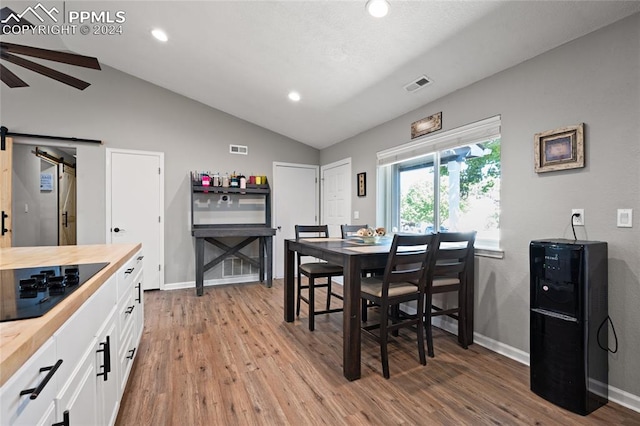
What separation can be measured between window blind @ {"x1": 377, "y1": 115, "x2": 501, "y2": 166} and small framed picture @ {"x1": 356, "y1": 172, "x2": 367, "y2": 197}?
1.31 feet

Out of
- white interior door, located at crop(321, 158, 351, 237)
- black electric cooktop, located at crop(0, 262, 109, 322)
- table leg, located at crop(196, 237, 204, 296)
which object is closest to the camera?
black electric cooktop, located at crop(0, 262, 109, 322)

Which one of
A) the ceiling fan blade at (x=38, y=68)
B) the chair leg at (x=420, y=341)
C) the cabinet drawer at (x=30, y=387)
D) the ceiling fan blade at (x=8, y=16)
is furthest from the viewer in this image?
the chair leg at (x=420, y=341)

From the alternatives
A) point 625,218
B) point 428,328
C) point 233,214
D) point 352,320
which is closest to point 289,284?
point 352,320

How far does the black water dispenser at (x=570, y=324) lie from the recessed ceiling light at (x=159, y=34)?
4.04 m

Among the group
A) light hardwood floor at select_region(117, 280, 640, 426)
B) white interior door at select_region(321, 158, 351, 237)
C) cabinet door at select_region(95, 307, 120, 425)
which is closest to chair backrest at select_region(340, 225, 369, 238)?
white interior door at select_region(321, 158, 351, 237)

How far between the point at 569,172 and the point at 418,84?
156cm

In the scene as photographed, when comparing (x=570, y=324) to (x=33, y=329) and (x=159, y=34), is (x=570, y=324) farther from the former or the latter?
(x=159, y=34)

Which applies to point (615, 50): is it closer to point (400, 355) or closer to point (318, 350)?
point (400, 355)

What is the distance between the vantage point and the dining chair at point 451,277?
2.45 m

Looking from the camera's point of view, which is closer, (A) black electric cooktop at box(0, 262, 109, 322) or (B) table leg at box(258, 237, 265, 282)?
(A) black electric cooktop at box(0, 262, 109, 322)

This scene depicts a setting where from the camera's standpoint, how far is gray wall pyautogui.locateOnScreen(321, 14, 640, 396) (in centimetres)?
184

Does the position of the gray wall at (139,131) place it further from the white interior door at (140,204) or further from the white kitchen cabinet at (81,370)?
the white kitchen cabinet at (81,370)

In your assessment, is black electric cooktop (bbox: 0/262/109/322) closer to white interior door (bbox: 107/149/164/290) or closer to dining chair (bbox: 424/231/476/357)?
dining chair (bbox: 424/231/476/357)

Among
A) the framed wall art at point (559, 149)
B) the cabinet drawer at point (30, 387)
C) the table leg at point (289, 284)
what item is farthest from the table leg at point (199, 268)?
the framed wall art at point (559, 149)
